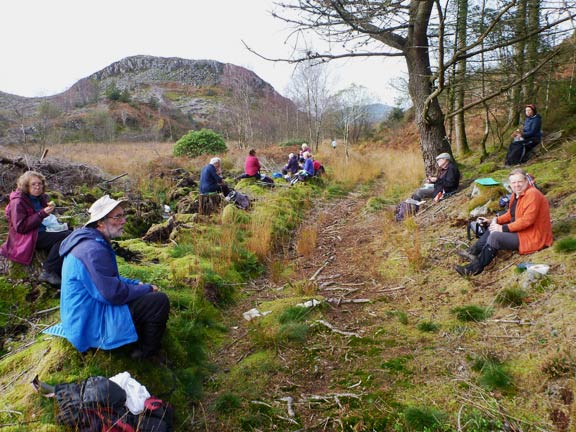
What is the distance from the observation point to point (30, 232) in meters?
4.14

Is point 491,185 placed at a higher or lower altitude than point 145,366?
higher

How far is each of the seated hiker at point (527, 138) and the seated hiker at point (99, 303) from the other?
26.7 feet

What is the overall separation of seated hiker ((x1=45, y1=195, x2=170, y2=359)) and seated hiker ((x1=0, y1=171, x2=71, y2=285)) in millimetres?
1509

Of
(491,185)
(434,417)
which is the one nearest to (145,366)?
(434,417)

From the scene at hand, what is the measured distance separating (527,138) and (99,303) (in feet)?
28.3

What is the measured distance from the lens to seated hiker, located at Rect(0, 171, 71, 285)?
3922 millimetres

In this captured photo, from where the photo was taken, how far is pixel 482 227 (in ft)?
Result: 16.0

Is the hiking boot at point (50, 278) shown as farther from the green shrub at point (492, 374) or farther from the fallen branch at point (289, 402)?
the green shrub at point (492, 374)

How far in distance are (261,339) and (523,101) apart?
1024cm

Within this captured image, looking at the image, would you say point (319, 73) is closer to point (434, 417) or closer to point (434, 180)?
point (434, 180)

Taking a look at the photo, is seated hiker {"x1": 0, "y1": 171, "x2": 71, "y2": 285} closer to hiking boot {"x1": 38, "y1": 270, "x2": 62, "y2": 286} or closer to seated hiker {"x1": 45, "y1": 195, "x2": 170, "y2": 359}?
hiking boot {"x1": 38, "y1": 270, "x2": 62, "y2": 286}

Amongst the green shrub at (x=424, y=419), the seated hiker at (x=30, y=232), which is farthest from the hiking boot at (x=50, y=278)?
the green shrub at (x=424, y=419)

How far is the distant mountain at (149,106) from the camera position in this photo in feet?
99.6

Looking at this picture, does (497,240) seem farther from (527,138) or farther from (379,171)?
(379,171)
